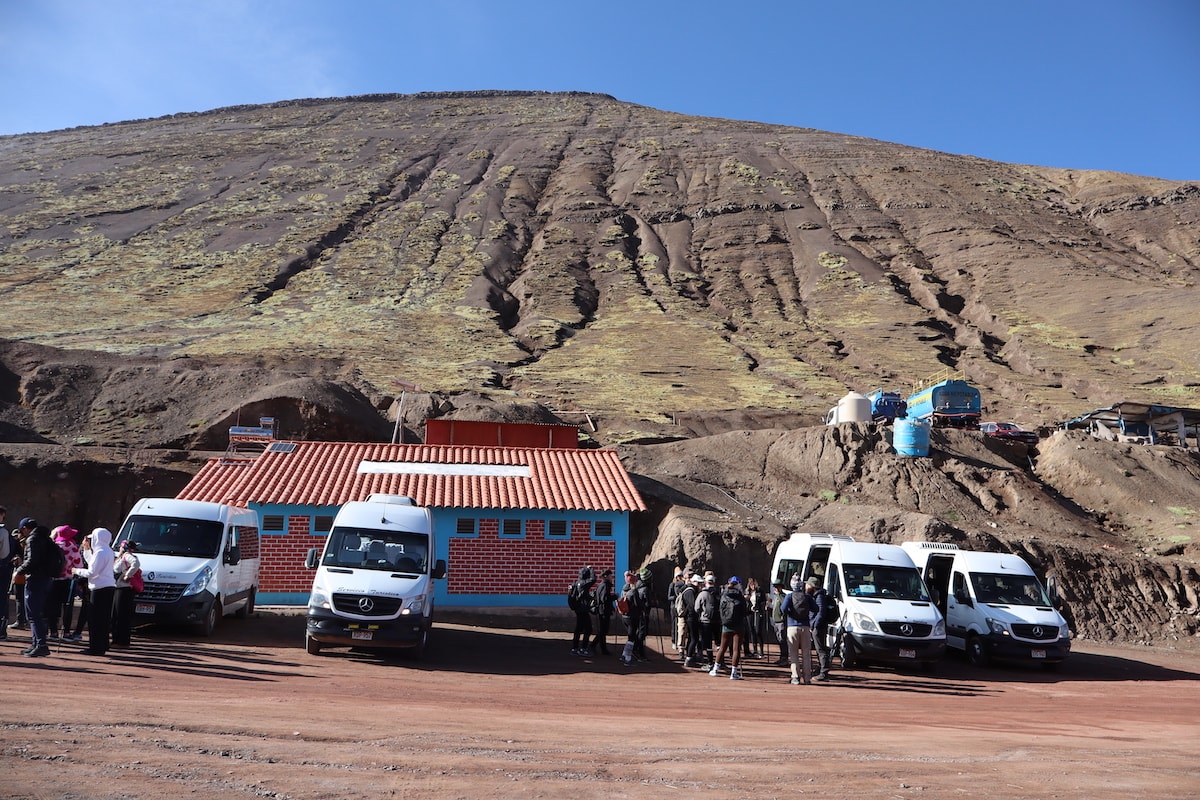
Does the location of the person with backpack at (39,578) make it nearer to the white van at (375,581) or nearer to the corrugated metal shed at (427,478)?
the white van at (375,581)

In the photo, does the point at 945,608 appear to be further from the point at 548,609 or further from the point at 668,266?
the point at 668,266

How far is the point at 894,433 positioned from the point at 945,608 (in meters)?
13.6

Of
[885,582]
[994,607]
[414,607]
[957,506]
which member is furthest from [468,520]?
[957,506]

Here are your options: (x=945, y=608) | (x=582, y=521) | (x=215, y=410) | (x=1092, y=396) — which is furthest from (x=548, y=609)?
(x=1092, y=396)

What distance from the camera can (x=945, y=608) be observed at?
18.4 metres

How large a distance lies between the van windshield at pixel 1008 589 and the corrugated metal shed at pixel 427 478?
768 cm

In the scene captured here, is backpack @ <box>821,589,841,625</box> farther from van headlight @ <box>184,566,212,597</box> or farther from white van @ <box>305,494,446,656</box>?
van headlight @ <box>184,566,212,597</box>

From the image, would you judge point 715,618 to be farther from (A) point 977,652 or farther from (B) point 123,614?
(B) point 123,614

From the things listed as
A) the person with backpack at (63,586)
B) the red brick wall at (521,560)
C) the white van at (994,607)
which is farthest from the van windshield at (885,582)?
the person with backpack at (63,586)

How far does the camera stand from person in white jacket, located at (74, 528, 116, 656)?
1156 cm

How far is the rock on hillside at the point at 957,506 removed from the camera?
23.2 metres

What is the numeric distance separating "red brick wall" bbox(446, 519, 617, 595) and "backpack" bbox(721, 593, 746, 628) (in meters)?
8.08

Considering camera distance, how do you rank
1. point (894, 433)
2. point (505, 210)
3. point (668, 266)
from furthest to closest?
1. point (505, 210)
2. point (668, 266)
3. point (894, 433)

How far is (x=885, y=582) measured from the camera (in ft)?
53.5
